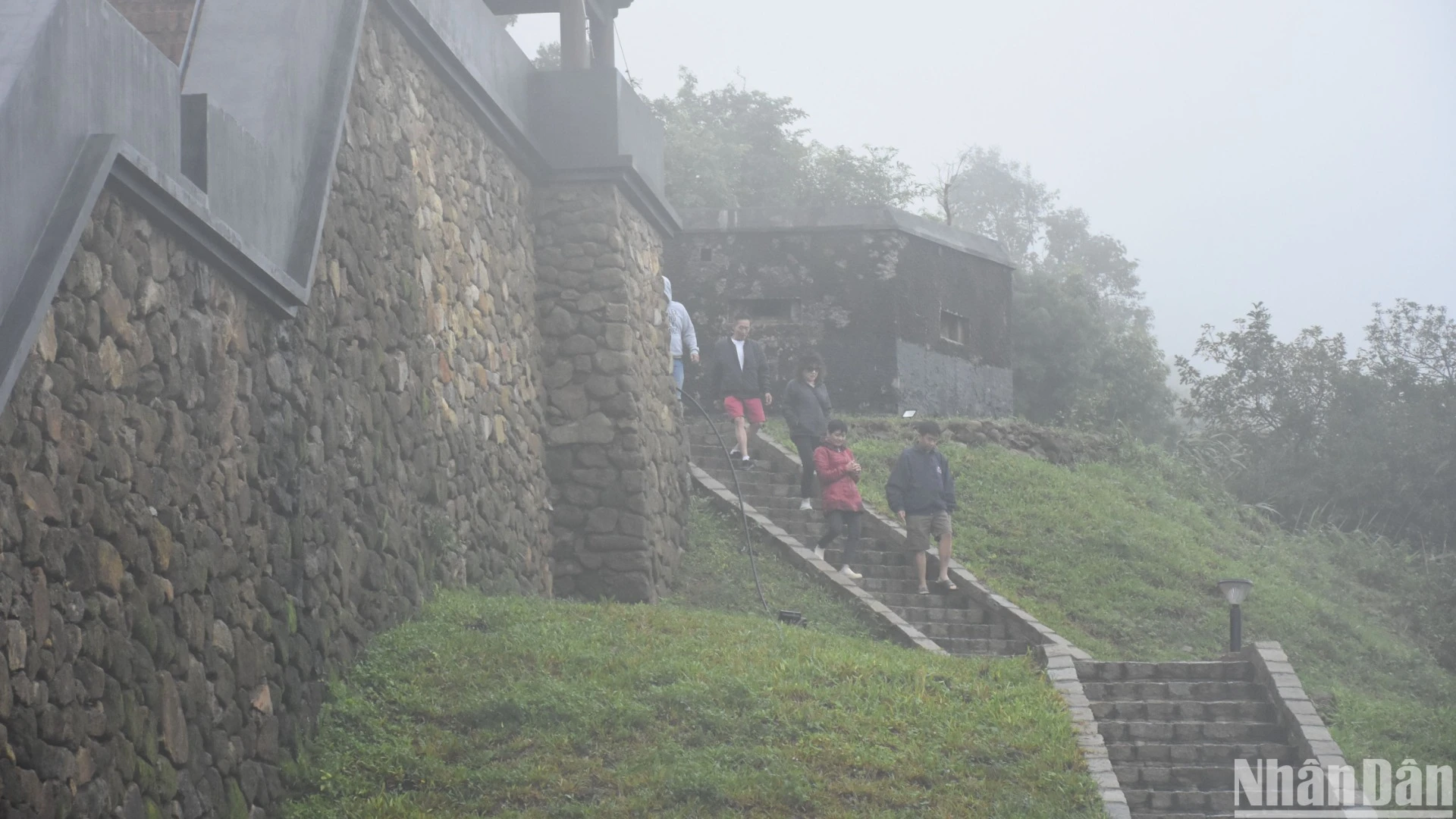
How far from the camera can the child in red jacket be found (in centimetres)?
Result: 1301

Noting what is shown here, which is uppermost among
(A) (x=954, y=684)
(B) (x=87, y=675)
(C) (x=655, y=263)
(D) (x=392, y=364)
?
(C) (x=655, y=263)

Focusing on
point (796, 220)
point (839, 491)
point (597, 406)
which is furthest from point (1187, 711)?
point (796, 220)

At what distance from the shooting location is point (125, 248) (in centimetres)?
586

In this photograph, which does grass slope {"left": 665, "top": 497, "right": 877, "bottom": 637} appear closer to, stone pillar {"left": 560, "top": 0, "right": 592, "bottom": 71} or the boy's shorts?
the boy's shorts

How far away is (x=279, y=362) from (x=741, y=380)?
8082 millimetres

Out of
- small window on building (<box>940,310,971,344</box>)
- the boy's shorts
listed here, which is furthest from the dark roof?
the boy's shorts

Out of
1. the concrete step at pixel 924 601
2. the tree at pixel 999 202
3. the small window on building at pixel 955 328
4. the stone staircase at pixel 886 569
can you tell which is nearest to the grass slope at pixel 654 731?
the stone staircase at pixel 886 569

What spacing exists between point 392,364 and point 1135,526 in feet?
31.9

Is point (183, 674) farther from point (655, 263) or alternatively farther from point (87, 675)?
point (655, 263)

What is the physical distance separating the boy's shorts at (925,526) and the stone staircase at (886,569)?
0.51 m

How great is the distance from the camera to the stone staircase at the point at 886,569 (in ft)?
40.6

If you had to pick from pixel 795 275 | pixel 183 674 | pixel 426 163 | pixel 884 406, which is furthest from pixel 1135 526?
pixel 183 674

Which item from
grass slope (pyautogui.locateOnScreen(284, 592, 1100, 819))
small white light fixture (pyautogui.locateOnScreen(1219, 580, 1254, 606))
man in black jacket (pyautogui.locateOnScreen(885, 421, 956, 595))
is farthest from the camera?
man in black jacket (pyautogui.locateOnScreen(885, 421, 956, 595))

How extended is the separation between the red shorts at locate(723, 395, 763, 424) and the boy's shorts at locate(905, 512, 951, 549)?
2.94 meters
